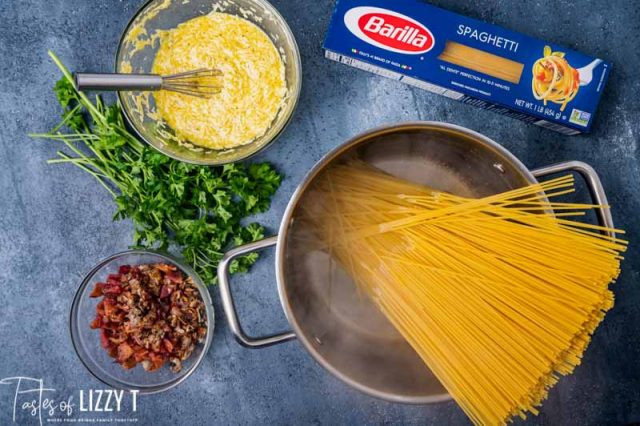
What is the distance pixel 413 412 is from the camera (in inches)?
56.4

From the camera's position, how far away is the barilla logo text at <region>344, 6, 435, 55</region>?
1274 mm

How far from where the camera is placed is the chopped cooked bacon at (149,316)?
1.31 metres

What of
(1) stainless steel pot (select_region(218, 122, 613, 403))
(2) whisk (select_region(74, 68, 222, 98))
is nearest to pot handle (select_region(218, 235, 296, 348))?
(1) stainless steel pot (select_region(218, 122, 613, 403))

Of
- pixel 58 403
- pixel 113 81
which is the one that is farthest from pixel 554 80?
pixel 58 403

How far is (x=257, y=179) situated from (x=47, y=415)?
827 mm

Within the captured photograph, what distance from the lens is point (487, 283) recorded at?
105 cm

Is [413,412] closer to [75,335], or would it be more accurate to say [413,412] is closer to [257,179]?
[257,179]

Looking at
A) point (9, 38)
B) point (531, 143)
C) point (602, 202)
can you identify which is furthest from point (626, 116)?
point (9, 38)

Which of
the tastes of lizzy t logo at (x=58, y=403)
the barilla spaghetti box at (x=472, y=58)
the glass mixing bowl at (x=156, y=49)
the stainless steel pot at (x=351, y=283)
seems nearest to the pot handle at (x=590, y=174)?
the stainless steel pot at (x=351, y=283)

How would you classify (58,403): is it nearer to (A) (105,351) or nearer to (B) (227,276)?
(A) (105,351)

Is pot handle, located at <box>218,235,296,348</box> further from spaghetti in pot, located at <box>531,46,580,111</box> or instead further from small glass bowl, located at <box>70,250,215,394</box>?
spaghetti in pot, located at <box>531,46,580,111</box>

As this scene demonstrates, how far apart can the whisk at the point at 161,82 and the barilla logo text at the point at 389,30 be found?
338mm

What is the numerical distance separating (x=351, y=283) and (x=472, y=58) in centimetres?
59

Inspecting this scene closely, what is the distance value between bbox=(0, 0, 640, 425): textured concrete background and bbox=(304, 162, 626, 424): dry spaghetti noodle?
0.29 m
